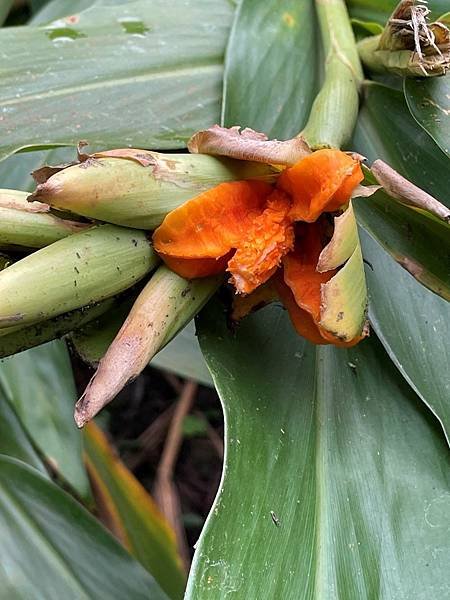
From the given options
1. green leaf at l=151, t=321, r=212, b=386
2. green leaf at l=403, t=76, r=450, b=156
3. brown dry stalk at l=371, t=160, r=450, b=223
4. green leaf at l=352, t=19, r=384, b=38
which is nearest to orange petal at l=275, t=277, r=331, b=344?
brown dry stalk at l=371, t=160, r=450, b=223

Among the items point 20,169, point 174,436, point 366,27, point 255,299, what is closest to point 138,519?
point 174,436

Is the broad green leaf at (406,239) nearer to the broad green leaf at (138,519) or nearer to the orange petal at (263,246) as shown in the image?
the orange petal at (263,246)

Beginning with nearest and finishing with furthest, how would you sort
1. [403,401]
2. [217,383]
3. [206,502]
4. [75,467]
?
[217,383], [403,401], [75,467], [206,502]

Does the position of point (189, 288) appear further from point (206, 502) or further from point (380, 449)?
point (206, 502)

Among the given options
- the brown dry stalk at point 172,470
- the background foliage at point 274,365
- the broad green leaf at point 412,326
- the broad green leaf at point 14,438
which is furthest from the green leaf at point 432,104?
the brown dry stalk at point 172,470

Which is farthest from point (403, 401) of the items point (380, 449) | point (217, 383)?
point (217, 383)
